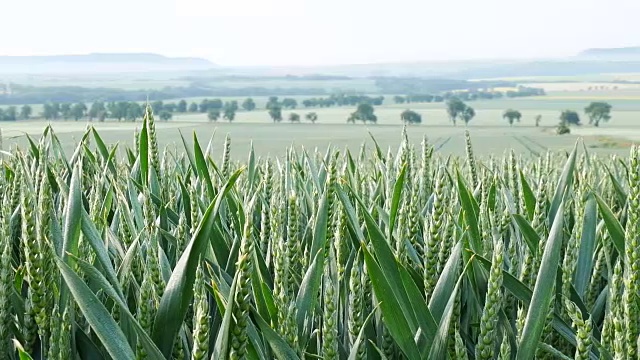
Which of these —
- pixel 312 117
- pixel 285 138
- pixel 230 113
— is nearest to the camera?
pixel 285 138

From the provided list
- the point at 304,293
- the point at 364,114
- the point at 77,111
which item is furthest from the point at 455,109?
the point at 304,293

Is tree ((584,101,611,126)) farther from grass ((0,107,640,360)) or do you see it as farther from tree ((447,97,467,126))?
grass ((0,107,640,360))

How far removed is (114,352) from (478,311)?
0.45m

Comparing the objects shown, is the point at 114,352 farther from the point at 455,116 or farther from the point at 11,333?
the point at 455,116

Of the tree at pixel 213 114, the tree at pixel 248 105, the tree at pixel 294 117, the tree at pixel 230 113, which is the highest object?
the tree at pixel 230 113

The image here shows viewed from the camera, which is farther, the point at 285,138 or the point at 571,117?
the point at 571,117

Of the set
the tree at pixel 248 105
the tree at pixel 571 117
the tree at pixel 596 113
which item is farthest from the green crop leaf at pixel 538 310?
the tree at pixel 248 105

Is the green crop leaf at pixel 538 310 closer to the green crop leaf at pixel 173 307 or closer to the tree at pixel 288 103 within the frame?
the green crop leaf at pixel 173 307

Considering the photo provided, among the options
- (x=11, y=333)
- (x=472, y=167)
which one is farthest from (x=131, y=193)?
(x=472, y=167)

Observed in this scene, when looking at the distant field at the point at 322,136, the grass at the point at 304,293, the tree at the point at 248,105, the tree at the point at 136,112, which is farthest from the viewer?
the tree at the point at 248,105

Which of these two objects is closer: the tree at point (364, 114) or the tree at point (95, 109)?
the tree at point (95, 109)

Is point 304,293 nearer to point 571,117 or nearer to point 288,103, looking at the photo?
point 571,117

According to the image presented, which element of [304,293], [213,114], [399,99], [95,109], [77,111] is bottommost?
[399,99]

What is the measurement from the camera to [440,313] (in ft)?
2.46
